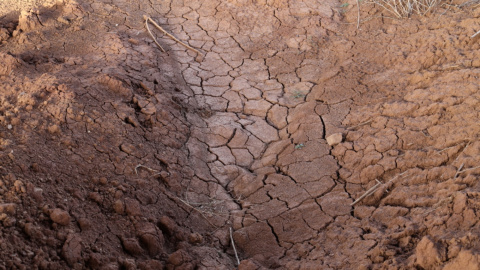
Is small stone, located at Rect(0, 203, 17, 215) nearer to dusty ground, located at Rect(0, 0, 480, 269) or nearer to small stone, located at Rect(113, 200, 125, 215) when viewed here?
dusty ground, located at Rect(0, 0, 480, 269)

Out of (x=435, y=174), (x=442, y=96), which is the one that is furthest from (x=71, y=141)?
(x=442, y=96)

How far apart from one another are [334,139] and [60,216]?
6.99 ft

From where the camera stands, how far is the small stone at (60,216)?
2367 millimetres

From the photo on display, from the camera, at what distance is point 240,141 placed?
3.76 metres

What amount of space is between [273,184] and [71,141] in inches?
59.4

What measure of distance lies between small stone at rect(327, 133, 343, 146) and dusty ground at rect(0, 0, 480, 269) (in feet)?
0.18

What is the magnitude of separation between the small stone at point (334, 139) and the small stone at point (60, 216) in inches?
81.4

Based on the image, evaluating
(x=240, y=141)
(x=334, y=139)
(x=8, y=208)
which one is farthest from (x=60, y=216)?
(x=334, y=139)

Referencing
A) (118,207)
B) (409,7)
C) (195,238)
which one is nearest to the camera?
(118,207)

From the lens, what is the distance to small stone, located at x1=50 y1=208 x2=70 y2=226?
7.77 feet

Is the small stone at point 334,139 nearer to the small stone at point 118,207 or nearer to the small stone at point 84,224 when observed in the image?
the small stone at point 118,207

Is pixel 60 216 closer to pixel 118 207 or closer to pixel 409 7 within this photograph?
pixel 118 207

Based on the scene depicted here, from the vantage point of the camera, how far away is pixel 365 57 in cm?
437

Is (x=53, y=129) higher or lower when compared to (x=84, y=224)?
higher
